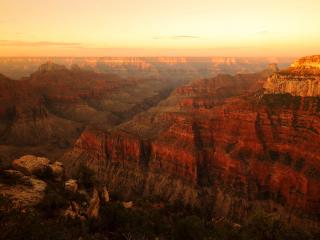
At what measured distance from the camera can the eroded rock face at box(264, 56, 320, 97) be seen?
56188 millimetres

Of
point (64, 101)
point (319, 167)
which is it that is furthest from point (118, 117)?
point (319, 167)

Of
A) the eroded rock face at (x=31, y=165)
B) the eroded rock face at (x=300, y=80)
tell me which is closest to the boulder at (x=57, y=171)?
the eroded rock face at (x=31, y=165)

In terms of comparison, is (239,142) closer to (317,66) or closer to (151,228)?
(317,66)

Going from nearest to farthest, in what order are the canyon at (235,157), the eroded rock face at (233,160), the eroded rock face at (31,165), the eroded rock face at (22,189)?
the eroded rock face at (22,189), the eroded rock face at (31,165), the eroded rock face at (233,160), the canyon at (235,157)

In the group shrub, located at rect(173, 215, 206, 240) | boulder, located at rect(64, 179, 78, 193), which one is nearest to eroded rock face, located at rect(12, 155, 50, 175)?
boulder, located at rect(64, 179, 78, 193)

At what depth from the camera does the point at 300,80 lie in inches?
2308

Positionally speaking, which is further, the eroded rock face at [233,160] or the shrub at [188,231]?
the eroded rock face at [233,160]

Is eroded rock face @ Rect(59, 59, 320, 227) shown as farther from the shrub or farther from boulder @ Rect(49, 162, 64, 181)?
boulder @ Rect(49, 162, 64, 181)

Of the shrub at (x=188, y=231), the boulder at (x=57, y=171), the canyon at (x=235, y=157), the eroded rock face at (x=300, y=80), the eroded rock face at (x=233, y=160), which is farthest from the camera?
the eroded rock face at (x=300, y=80)

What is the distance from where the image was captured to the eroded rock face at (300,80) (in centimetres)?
5619

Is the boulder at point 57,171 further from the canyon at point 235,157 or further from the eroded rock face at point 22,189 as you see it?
the canyon at point 235,157

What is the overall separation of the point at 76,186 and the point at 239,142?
32134 mm

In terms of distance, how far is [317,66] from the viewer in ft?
201

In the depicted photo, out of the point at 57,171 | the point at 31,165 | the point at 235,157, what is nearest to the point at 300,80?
the point at 235,157
